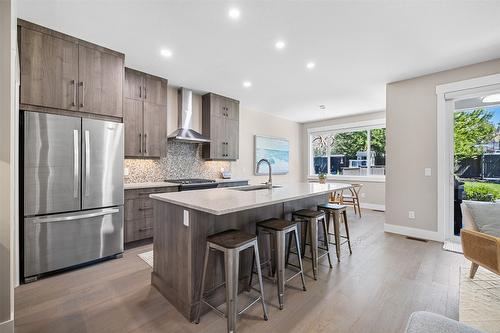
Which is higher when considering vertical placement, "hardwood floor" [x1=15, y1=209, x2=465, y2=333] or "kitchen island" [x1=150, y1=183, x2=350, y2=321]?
"kitchen island" [x1=150, y1=183, x2=350, y2=321]

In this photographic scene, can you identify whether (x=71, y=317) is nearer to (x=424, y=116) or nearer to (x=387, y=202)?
(x=387, y=202)

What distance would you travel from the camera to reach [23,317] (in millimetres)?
1872

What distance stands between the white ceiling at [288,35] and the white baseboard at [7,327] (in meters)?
2.66

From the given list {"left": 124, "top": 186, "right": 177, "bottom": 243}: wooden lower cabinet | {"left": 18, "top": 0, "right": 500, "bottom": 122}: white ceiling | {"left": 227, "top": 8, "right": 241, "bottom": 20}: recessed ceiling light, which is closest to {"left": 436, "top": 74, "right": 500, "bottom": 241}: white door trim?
{"left": 18, "top": 0, "right": 500, "bottom": 122}: white ceiling

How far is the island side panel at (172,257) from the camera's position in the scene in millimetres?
1916

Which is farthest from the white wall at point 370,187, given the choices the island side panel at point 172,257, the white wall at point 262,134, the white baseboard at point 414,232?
the island side panel at point 172,257

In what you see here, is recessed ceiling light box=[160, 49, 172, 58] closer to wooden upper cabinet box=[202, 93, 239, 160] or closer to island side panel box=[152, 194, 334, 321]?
wooden upper cabinet box=[202, 93, 239, 160]

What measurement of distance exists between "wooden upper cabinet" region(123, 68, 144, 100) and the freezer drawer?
1.77 m

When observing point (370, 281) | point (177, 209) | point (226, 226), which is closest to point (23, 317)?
point (177, 209)

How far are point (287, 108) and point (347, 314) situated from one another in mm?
4960

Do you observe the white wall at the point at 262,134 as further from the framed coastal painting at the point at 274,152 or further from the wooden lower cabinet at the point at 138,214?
the wooden lower cabinet at the point at 138,214

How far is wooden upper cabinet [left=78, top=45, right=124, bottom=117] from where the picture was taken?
9.25ft

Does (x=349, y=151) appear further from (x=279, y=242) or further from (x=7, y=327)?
(x=7, y=327)

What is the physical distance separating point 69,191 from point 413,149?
16.4ft
